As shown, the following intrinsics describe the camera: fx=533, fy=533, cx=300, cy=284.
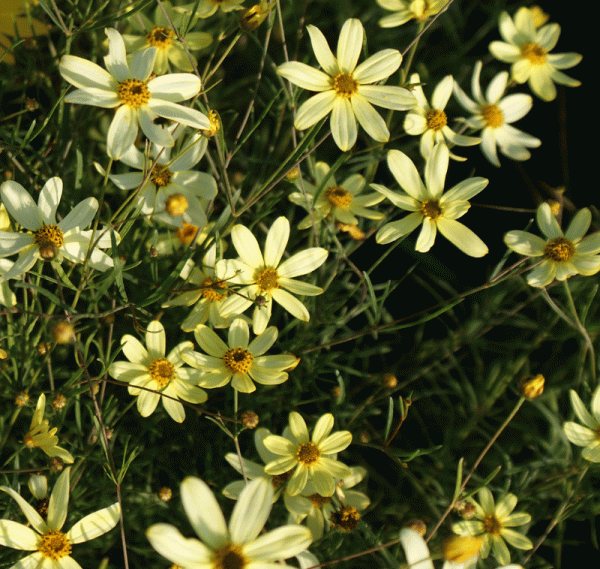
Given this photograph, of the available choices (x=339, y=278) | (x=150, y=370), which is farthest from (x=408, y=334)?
(x=150, y=370)

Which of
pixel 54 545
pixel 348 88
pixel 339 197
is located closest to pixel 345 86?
pixel 348 88

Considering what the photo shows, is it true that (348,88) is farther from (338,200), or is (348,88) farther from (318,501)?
(318,501)

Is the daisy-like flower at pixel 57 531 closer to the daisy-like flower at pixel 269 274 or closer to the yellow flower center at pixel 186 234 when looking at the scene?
the daisy-like flower at pixel 269 274

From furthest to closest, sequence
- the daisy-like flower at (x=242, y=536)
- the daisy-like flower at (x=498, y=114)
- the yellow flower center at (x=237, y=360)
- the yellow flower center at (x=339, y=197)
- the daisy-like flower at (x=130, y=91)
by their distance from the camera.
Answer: the daisy-like flower at (x=498, y=114)
the yellow flower center at (x=339, y=197)
the yellow flower center at (x=237, y=360)
the daisy-like flower at (x=130, y=91)
the daisy-like flower at (x=242, y=536)

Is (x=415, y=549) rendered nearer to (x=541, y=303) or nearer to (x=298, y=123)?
(x=298, y=123)

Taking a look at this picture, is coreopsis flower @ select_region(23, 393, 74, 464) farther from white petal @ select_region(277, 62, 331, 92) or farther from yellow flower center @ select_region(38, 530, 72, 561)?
white petal @ select_region(277, 62, 331, 92)

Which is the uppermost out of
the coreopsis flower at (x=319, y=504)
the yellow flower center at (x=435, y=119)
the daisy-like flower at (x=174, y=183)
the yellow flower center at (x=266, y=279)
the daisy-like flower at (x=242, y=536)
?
the yellow flower center at (x=435, y=119)

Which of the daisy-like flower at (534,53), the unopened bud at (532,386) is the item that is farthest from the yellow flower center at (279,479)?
the daisy-like flower at (534,53)
